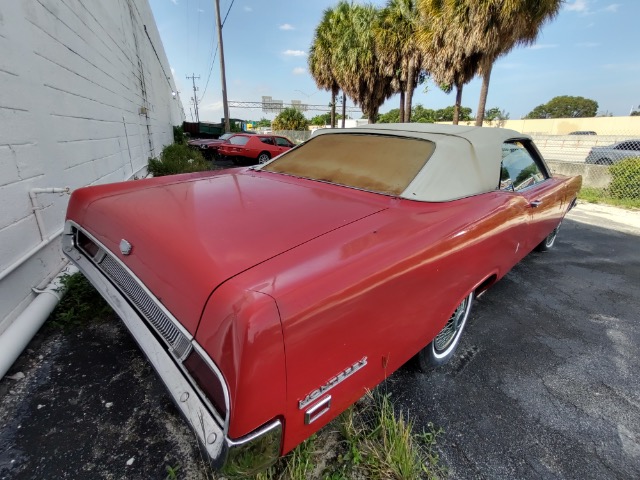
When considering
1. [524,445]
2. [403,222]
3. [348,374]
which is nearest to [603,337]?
[524,445]

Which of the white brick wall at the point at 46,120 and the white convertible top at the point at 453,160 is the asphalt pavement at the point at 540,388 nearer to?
the white convertible top at the point at 453,160

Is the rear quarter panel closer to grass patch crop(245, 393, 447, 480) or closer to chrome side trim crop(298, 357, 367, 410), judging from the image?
chrome side trim crop(298, 357, 367, 410)

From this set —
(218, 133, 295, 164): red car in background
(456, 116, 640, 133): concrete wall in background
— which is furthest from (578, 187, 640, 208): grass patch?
(456, 116, 640, 133): concrete wall in background

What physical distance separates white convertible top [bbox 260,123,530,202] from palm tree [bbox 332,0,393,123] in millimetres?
13958

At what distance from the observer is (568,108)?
69188 millimetres

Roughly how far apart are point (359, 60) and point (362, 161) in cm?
1575

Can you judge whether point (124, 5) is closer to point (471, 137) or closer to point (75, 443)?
point (471, 137)

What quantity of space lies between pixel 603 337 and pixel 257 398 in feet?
9.65

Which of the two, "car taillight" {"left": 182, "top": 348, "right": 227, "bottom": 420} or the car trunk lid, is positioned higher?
the car trunk lid

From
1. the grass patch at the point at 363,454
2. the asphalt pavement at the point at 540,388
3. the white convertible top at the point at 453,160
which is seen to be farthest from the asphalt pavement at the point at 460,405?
the white convertible top at the point at 453,160

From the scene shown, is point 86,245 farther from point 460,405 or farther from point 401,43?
point 401,43

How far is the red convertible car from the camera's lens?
94cm

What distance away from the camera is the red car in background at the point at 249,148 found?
39.6 ft

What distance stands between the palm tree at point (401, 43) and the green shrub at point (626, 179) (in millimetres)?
7769
